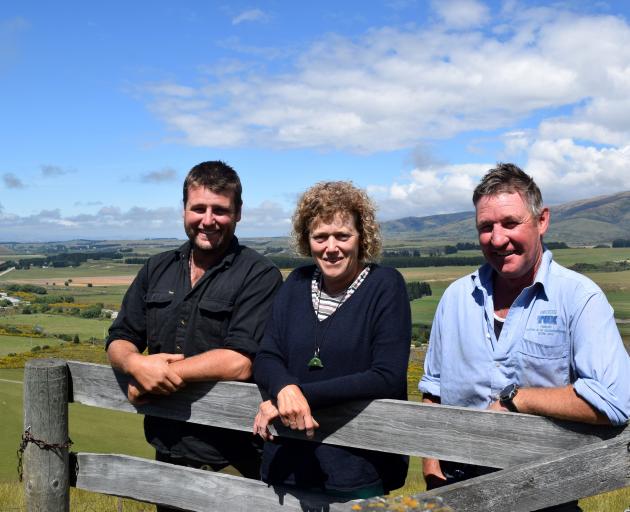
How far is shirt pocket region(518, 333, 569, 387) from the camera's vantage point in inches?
121

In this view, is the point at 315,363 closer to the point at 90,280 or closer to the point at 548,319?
the point at 548,319

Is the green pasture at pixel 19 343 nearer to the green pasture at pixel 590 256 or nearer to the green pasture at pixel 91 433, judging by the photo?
the green pasture at pixel 91 433

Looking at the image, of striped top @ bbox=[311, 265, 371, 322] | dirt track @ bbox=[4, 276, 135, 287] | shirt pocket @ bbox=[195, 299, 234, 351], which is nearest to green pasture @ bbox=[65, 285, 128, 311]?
dirt track @ bbox=[4, 276, 135, 287]

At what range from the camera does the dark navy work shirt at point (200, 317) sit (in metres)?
3.97

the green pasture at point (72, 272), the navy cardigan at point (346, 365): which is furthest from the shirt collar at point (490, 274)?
the green pasture at point (72, 272)

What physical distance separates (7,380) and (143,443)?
76.1 feet

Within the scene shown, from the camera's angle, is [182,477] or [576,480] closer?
[576,480]

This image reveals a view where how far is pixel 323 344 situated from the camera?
341 centimetres

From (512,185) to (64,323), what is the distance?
295ft

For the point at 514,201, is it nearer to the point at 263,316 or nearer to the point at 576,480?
the point at 576,480

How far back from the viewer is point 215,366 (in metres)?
3.63

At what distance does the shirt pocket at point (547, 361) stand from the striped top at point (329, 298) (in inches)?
37.7

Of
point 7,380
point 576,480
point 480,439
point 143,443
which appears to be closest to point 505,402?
point 480,439

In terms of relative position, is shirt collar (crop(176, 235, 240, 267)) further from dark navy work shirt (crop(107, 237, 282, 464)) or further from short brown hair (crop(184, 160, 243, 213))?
short brown hair (crop(184, 160, 243, 213))
